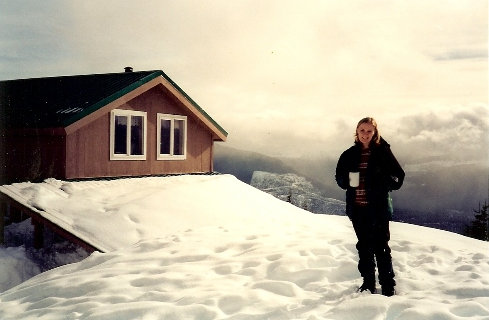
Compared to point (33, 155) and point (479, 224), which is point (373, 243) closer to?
point (33, 155)

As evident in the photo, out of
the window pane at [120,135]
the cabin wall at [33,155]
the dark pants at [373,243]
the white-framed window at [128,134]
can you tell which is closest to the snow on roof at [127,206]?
the cabin wall at [33,155]

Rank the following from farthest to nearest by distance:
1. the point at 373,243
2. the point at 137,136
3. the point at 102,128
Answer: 1. the point at 137,136
2. the point at 102,128
3. the point at 373,243

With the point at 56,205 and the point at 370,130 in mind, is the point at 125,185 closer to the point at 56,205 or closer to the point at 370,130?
the point at 56,205

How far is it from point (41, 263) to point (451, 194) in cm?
20425

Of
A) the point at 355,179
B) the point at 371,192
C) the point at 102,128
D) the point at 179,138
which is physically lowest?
the point at 371,192

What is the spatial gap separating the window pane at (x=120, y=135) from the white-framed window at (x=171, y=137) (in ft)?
4.27

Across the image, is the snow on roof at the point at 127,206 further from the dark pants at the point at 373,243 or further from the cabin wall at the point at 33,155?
the dark pants at the point at 373,243

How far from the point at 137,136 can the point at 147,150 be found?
0.56 m

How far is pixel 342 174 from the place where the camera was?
230 inches

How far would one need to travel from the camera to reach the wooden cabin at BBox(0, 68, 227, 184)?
13.4m

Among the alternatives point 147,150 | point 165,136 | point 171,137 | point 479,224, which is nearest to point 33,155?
point 147,150

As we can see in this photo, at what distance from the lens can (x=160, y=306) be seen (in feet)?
17.4

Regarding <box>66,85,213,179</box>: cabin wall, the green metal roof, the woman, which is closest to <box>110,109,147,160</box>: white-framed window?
<box>66,85,213,179</box>: cabin wall

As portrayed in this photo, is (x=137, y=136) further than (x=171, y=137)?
No
